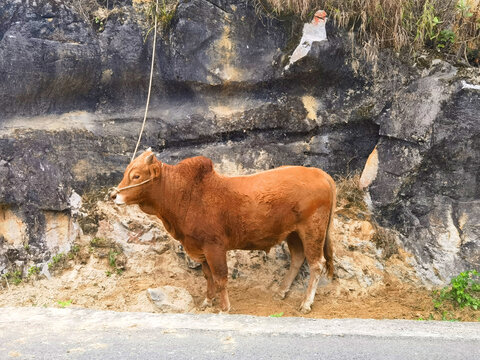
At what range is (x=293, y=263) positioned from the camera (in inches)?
286

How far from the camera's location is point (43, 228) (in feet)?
25.5

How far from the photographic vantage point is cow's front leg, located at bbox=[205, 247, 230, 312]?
647 cm

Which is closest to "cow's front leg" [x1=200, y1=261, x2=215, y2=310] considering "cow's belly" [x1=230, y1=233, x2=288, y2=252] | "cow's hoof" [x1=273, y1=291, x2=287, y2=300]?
"cow's belly" [x1=230, y1=233, x2=288, y2=252]

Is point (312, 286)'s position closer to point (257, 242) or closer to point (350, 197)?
point (257, 242)

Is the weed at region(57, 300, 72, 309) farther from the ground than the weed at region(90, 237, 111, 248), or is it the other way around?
A: the weed at region(90, 237, 111, 248)

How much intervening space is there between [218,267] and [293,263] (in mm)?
1204

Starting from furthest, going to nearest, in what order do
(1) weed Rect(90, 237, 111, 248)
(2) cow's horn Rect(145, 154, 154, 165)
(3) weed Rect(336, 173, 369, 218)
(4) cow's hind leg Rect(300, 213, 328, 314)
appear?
(3) weed Rect(336, 173, 369, 218) → (1) weed Rect(90, 237, 111, 248) → (4) cow's hind leg Rect(300, 213, 328, 314) → (2) cow's horn Rect(145, 154, 154, 165)

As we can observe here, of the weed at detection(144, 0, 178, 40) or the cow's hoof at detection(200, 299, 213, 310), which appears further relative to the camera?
the weed at detection(144, 0, 178, 40)

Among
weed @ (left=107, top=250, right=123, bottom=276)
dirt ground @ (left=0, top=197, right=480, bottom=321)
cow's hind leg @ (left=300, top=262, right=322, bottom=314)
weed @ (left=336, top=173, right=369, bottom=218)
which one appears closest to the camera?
cow's hind leg @ (left=300, top=262, right=322, bottom=314)

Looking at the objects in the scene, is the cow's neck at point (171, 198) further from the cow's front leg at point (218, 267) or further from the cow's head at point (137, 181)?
the cow's front leg at point (218, 267)

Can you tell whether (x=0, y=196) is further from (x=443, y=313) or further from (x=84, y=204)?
(x=443, y=313)

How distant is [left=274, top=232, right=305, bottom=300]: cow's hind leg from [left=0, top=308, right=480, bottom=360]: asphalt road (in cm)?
117

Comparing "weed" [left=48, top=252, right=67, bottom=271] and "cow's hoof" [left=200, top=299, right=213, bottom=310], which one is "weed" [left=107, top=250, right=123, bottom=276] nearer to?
"weed" [left=48, top=252, right=67, bottom=271]

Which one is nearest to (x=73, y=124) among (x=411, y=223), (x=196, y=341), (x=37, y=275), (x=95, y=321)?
(x=37, y=275)
